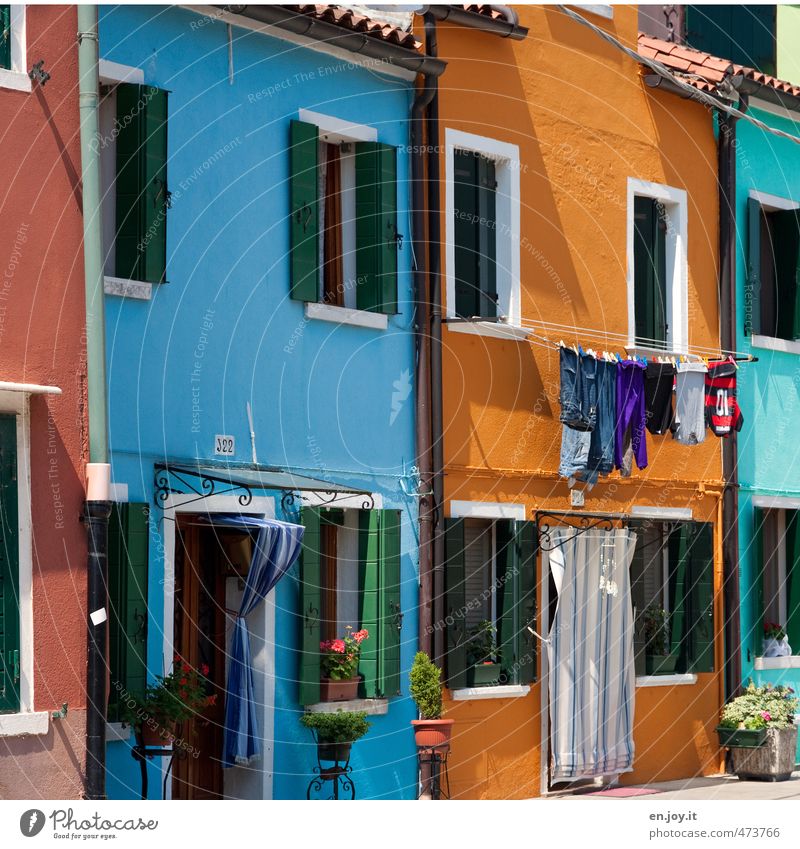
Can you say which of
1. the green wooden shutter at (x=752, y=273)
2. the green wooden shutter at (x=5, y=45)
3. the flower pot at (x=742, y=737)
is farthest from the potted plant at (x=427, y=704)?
the green wooden shutter at (x=752, y=273)

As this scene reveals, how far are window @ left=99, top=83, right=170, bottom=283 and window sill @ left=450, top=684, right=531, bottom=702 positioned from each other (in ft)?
16.0

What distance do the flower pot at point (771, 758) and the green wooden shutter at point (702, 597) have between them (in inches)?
40.3

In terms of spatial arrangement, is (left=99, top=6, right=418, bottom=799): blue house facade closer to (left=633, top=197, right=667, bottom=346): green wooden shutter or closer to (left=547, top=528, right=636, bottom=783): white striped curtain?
(left=547, top=528, right=636, bottom=783): white striped curtain

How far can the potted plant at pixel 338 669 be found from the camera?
14562 millimetres

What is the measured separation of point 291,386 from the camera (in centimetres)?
1456

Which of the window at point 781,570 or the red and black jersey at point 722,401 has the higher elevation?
the red and black jersey at point 722,401

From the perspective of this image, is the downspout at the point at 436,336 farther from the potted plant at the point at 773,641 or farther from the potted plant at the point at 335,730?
the potted plant at the point at 773,641

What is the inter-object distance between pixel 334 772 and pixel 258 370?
333 centimetres

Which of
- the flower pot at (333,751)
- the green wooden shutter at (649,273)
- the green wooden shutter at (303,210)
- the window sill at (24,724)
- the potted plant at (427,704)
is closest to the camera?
the window sill at (24,724)

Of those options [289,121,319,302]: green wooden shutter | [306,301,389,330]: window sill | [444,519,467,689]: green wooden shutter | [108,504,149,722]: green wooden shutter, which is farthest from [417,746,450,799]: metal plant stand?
[289,121,319,302]: green wooden shutter

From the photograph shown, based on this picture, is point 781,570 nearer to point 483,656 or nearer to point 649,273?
point 649,273

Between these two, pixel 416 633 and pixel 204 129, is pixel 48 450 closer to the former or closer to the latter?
pixel 204 129

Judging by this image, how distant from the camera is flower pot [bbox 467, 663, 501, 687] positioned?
16.0m

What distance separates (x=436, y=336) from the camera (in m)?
15.8
